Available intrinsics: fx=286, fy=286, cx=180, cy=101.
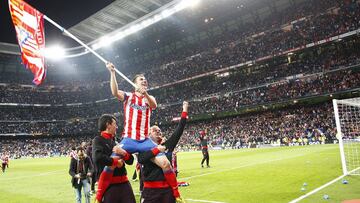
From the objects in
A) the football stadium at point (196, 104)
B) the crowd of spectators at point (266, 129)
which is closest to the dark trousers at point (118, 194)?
the football stadium at point (196, 104)

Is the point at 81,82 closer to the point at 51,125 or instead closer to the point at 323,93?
the point at 51,125

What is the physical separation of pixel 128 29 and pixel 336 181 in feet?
160

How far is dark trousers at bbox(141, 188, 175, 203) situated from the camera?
14.3ft

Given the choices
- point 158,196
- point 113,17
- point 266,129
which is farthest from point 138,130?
point 113,17

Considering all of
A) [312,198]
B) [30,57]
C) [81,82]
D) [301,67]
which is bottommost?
[312,198]

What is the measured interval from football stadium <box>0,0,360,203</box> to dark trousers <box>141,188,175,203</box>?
0.06 feet

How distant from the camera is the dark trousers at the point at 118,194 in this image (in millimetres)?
4504

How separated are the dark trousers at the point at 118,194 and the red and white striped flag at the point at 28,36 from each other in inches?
202

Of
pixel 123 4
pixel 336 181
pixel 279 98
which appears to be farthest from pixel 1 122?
pixel 336 181

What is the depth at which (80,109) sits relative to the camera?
79.3 meters

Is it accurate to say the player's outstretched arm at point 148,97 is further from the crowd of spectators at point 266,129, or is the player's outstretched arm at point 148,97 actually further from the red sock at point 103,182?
the crowd of spectators at point 266,129

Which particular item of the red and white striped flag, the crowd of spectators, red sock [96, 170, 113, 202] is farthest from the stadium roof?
red sock [96, 170, 113, 202]

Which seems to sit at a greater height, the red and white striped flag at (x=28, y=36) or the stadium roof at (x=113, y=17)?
the stadium roof at (x=113, y=17)

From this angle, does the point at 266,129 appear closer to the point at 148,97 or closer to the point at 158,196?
the point at 148,97
